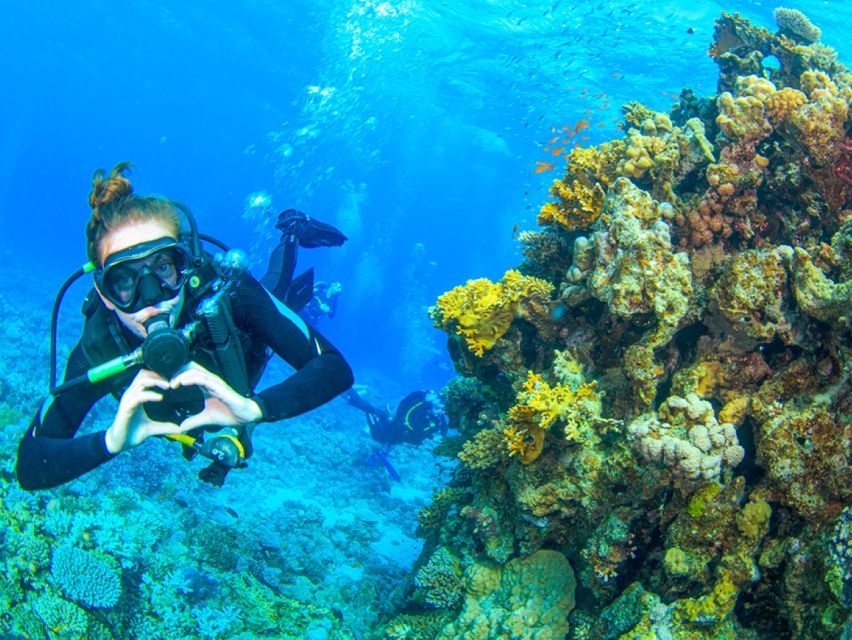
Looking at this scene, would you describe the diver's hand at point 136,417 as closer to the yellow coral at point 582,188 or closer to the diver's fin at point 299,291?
the yellow coral at point 582,188

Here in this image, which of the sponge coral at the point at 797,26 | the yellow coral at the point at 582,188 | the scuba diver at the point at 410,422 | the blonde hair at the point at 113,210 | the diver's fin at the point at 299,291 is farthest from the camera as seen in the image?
the scuba diver at the point at 410,422

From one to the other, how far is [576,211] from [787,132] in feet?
6.18

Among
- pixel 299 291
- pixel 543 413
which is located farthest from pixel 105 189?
pixel 299 291

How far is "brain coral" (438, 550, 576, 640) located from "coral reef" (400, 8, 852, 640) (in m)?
0.03

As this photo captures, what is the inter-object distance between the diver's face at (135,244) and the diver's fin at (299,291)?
204 inches

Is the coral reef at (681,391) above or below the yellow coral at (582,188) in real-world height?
below

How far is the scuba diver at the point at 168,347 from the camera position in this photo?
259 centimetres

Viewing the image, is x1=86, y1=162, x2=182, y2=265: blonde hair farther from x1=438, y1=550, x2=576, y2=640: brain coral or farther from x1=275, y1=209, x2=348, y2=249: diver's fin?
x1=275, y1=209, x2=348, y2=249: diver's fin

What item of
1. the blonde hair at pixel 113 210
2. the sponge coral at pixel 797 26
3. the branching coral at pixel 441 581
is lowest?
the branching coral at pixel 441 581

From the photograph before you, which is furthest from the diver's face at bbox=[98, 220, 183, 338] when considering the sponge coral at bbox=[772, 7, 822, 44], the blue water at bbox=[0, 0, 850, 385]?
the blue water at bbox=[0, 0, 850, 385]

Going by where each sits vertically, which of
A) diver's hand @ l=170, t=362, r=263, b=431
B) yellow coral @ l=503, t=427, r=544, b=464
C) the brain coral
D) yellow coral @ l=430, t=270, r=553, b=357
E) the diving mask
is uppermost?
yellow coral @ l=430, t=270, r=553, b=357

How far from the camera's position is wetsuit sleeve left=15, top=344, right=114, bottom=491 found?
105 inches

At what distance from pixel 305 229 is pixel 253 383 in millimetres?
5963

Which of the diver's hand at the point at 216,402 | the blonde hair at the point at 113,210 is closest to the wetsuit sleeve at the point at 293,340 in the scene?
the diver's hand at the point at 216,402
